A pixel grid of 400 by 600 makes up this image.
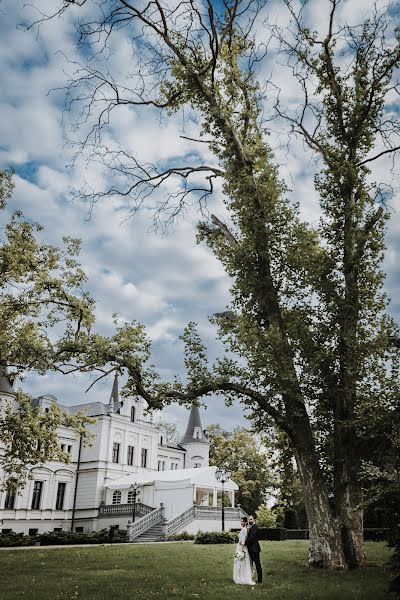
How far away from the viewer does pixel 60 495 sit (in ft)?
133

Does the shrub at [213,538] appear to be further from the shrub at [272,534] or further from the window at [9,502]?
the window at [9,502]

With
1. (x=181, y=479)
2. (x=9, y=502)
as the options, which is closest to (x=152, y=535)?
(x=181, y=479)

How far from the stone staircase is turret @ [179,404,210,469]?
18.9 metres

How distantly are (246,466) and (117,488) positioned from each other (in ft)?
45.1

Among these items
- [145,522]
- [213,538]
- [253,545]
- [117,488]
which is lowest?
[213,538]

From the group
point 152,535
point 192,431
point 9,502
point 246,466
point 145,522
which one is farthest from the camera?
point 192,431

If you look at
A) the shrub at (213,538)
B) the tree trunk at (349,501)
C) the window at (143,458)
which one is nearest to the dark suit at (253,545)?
the tree trunk at (349,501)

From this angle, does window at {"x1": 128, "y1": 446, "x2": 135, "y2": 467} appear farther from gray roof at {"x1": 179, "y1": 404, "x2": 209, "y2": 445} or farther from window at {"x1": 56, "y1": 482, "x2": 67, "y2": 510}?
gray roof at {"x1": 179, "y1": 404, "x2": 209, "y2": 445}

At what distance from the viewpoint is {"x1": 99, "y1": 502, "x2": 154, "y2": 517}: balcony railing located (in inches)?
1421

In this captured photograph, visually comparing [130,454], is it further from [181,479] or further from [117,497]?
[181,479]

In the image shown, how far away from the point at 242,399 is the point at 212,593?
18.5ft

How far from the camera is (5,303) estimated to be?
770 inches

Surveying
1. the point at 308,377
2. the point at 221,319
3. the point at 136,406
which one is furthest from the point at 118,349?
the point at 136,406

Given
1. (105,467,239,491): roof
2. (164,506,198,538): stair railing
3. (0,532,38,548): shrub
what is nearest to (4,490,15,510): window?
(105,467,239,491): roof
